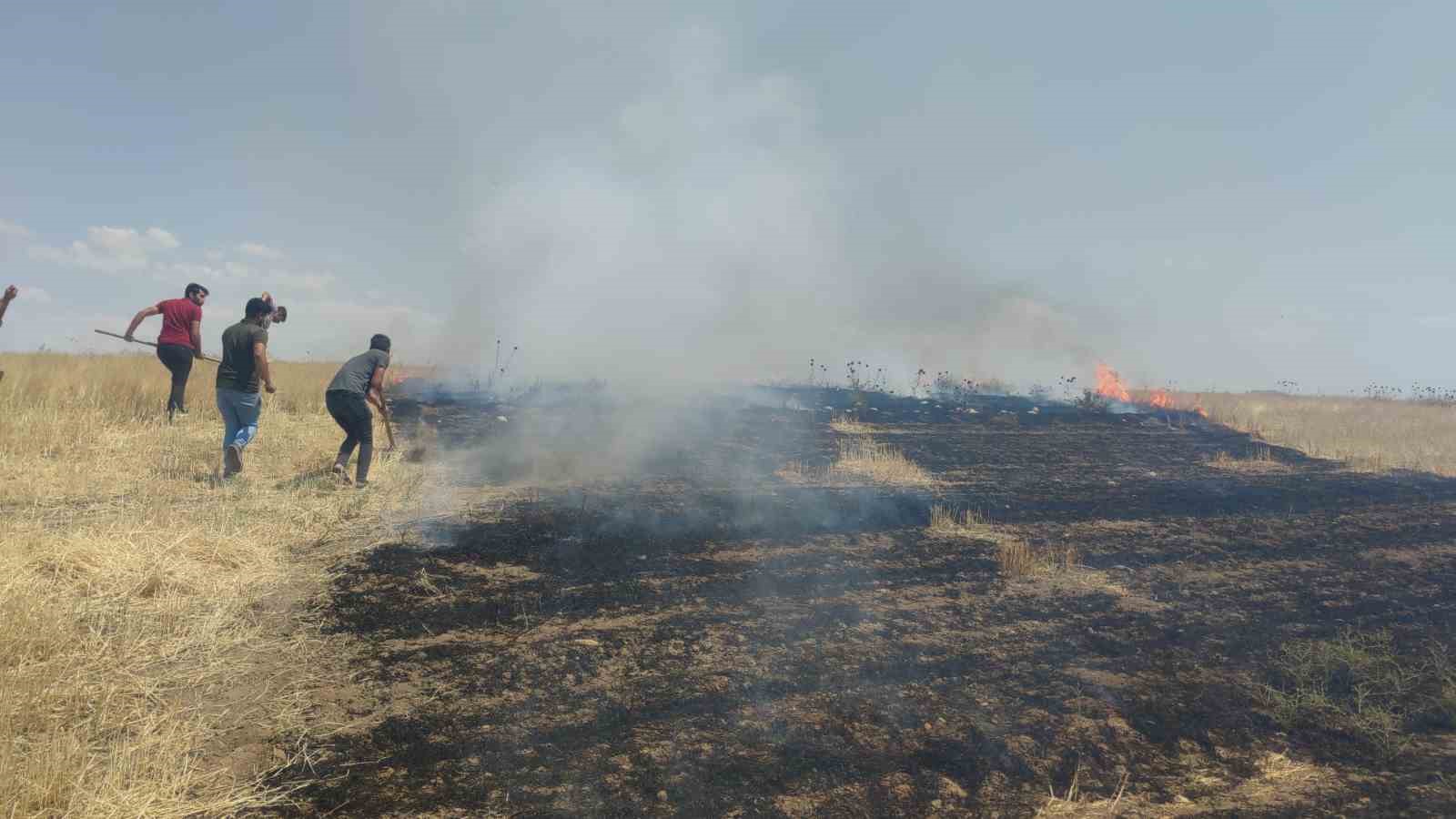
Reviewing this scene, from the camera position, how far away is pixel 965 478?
35.3 feet

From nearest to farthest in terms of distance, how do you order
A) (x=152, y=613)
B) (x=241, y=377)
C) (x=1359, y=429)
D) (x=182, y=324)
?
(x=152, y=613)
(x=241, y=377)
(x=182, y=324)
(x=1359, y=429)

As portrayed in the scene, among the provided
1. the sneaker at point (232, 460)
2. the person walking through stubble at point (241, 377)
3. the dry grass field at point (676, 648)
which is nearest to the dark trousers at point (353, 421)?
the dry grass field at point (676, 648)

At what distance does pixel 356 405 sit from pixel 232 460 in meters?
1.44

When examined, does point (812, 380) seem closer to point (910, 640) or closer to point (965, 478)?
point (965, 478)

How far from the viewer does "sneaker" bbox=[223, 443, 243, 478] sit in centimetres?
740

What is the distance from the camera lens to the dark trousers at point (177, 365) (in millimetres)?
9305

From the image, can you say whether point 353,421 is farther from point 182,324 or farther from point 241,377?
point 182,324

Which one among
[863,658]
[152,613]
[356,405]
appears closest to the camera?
[152,613]

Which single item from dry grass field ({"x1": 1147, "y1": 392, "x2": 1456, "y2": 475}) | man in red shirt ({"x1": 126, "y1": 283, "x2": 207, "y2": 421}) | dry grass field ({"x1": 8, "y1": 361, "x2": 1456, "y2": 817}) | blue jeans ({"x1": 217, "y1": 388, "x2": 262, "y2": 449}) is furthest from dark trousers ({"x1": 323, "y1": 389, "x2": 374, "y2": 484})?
dry grass field ({"x1": 1147, "y1": 392, "x2": 1456, "y2": 475})

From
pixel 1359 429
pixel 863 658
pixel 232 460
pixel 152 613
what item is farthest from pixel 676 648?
pixel 1359 429

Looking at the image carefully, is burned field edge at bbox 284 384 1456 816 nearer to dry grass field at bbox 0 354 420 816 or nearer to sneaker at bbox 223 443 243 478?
dry grass field at bbox 0 354 420 816

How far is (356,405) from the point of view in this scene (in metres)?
7.53

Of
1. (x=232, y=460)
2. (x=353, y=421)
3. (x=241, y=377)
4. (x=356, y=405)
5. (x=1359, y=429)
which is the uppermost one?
(x=1359, y=429)

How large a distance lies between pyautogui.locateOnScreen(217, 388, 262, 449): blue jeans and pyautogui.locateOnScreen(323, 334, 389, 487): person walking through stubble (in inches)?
28.7
